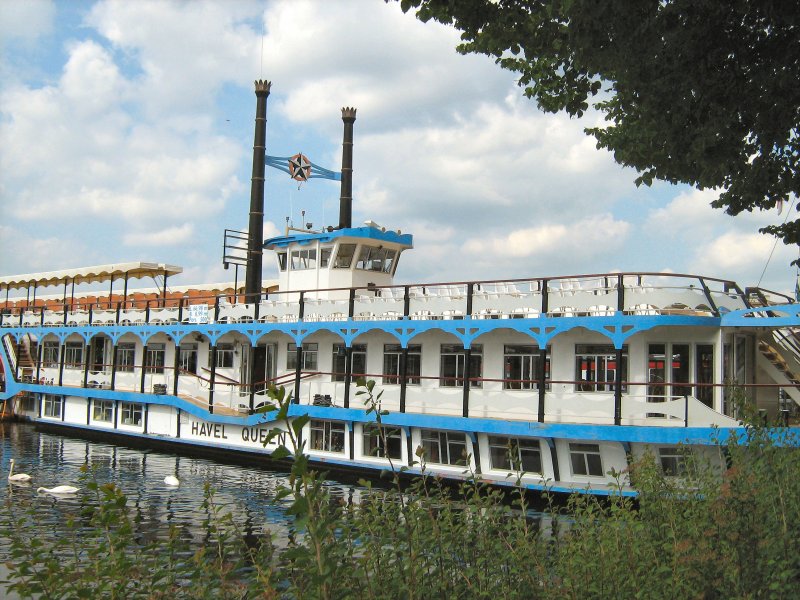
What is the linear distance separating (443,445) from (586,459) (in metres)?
4.09

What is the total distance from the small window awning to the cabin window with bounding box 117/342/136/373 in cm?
391

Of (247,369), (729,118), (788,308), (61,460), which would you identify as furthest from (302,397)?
(729,118)

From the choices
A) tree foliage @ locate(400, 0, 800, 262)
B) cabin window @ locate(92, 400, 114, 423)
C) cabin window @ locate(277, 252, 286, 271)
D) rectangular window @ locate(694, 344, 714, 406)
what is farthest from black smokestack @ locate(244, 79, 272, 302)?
tree foliage @ locate(400, 0, 800, 262)

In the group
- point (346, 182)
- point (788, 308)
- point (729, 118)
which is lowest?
point (788, 308)

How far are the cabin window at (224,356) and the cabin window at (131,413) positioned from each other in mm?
3930

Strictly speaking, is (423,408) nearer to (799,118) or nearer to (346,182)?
(799,118)

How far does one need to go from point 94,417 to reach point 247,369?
8984 millimetres

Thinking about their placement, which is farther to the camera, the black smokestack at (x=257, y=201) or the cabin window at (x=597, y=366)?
the black smokestack at (x=257, y=201)

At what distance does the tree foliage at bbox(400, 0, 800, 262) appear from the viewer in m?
8.47

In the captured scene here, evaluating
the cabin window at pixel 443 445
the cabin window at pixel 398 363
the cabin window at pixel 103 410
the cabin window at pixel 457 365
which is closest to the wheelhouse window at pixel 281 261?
the cabin window at pixel 398 363

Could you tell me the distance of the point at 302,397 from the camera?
23.8 metres

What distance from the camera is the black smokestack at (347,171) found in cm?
3503

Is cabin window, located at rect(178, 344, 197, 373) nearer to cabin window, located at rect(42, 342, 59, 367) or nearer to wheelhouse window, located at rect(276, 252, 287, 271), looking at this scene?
wheelhouse window, located at rect(276, 252, 287, 271)

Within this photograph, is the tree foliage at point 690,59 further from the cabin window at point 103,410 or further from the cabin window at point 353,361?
the cabin window at point 103,410
